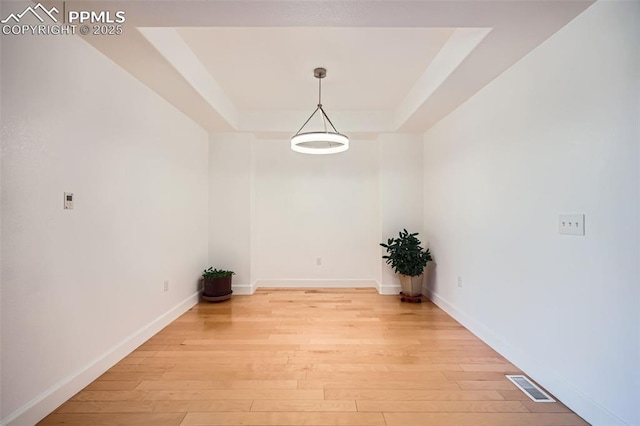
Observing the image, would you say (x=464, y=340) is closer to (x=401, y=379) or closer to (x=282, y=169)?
(x=401, y=379)

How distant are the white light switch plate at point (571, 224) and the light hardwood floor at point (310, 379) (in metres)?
1.08

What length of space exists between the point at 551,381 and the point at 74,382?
3130 mm

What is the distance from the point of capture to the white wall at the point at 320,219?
4965mm

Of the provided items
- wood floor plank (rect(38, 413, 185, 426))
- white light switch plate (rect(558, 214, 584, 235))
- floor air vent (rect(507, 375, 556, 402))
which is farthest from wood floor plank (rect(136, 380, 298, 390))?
white light switch plate (rect(558, 214, 584, 235))

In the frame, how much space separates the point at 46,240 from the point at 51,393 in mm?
914

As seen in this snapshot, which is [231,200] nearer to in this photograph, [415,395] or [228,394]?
[228,394]

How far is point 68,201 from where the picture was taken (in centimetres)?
198

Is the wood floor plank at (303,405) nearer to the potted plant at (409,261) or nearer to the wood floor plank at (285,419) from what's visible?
the wood floor plank at (285,419)

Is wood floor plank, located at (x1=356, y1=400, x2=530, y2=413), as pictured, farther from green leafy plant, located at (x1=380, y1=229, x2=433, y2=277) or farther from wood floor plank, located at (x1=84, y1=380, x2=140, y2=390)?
green leafy plant, located at (x1=380, y1=229, x2=433, y2=277)

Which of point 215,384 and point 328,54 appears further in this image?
point 328,54

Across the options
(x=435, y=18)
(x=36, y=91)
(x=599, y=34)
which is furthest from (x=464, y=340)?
(x=36, y=91)

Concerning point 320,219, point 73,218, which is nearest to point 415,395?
point 73,218

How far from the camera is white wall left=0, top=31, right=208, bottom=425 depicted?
1645mm

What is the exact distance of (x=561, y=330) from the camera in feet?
6.44
